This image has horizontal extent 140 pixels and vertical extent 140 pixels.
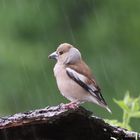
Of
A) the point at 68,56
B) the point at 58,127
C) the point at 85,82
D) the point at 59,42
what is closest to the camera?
the point at 58,127

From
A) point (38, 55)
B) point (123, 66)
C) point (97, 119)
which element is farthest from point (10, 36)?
point (97, 119)

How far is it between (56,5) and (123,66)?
2.05 m

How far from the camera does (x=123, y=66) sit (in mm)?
12281

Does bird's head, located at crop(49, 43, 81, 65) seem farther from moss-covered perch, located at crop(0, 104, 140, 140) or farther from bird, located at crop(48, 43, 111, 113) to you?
moss-covered perch, located at crop(0, 104, 140, 140)

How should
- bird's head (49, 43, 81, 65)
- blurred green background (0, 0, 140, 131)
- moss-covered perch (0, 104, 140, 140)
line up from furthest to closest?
blurred green background (0, 0, 140, 131) < bird's head (49, 43, 81, 65) < moss-covered perch (0, 104, 140, 140)

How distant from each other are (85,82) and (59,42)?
8.22 metres

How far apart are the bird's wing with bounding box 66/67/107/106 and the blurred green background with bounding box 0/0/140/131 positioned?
20.8ft

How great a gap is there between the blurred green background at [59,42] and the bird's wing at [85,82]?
6.35 m

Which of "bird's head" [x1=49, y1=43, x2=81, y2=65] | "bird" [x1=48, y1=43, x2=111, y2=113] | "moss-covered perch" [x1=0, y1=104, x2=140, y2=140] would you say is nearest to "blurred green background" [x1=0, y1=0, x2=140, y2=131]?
"bird's head" [x1=49, y1=43, x2=81, y2=65]

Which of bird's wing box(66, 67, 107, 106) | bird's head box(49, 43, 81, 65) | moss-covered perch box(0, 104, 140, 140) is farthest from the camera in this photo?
bird's head box(49, 43, 81, 65)

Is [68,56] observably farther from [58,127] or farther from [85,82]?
[58,127]

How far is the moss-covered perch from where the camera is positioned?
3.05 meters

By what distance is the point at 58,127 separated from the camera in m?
3.31

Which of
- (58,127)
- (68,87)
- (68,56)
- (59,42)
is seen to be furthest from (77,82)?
(59,42)
